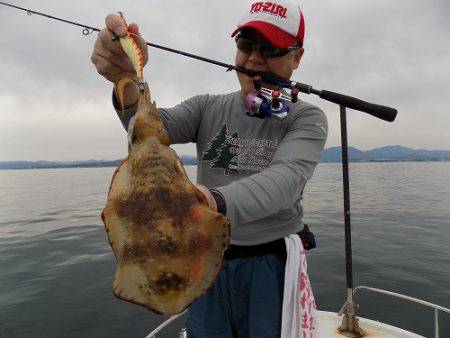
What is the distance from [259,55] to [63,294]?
44.2 feet

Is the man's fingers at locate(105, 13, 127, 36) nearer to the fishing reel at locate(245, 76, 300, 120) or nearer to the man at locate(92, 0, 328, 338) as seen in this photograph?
the man at locate(92, 0, 328, 338)

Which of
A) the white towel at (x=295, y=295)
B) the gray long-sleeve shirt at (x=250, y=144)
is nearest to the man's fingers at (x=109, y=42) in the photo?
the gray long-sleeve shirt at (x=250, y=144)

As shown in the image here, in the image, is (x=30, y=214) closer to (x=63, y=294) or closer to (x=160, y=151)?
(x=63, y=294)

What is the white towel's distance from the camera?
3.19 m

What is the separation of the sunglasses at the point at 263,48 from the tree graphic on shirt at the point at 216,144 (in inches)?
29.1

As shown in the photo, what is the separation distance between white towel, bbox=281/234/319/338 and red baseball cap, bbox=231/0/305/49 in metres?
1.74

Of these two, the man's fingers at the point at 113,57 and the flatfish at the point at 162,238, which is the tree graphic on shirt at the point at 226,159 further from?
the flatfish at the point at 162,238

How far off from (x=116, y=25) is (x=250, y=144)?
4.81 feet

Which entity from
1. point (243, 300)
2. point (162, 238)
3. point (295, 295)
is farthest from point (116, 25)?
point (295, 295)

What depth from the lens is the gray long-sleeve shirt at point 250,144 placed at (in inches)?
103

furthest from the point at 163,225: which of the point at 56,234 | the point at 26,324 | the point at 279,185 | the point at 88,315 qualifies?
the point at 56,234

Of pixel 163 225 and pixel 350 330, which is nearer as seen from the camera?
pixel 163 225

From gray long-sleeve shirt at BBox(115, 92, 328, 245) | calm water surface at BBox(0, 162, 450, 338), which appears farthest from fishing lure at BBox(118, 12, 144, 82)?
calm water surface at BBox(0, 162, 450, 338)

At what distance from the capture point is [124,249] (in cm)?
184
